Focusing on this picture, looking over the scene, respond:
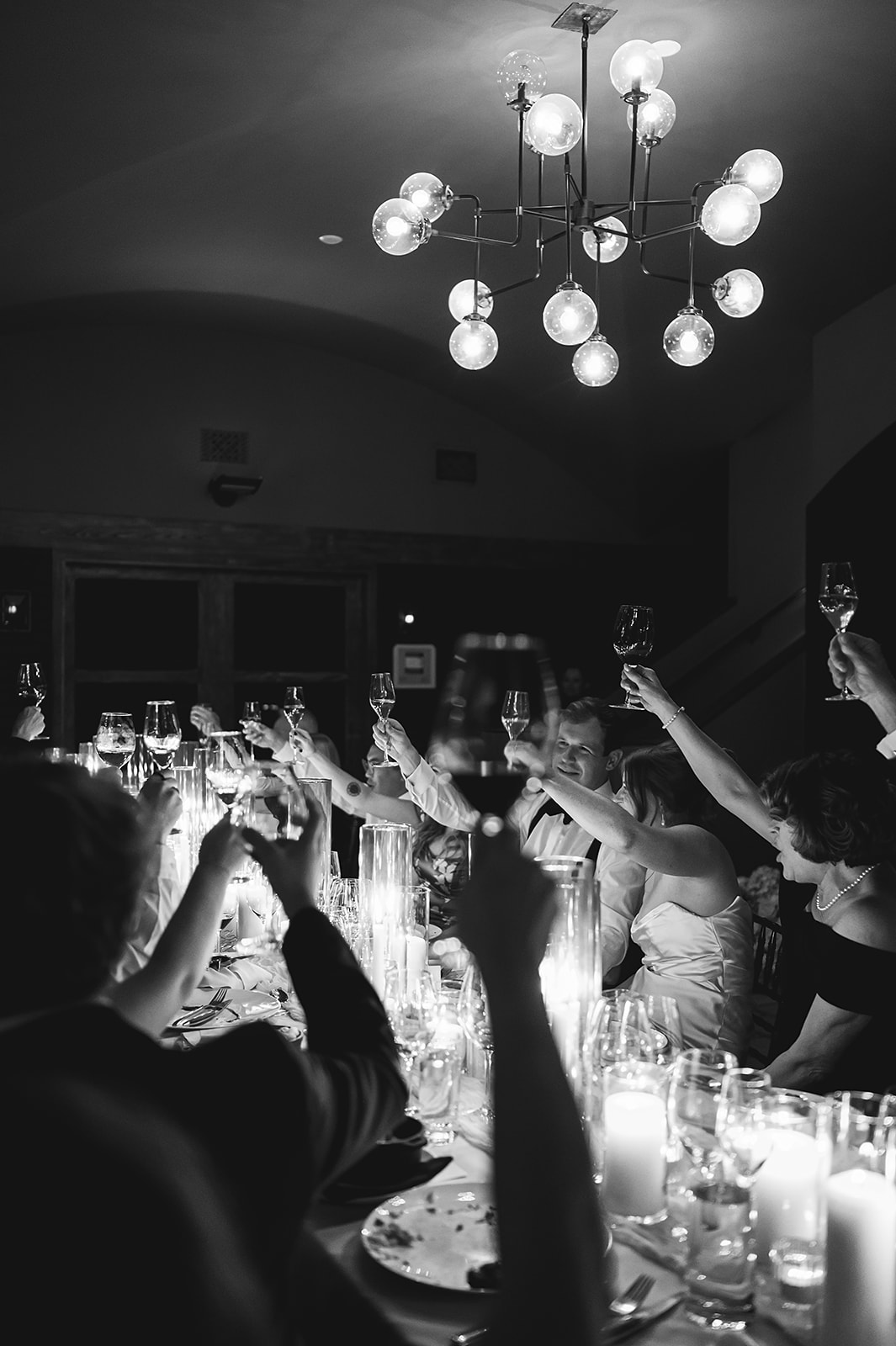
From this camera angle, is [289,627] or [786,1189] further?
[289,627]

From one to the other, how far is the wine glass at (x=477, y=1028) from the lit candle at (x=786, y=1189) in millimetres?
470

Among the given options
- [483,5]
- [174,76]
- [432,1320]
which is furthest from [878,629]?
[432,1320]

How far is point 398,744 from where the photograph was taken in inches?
132

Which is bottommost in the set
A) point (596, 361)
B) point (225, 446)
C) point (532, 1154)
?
point (532, 1154)

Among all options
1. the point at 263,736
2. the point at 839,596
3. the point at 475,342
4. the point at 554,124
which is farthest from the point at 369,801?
the point at 554,124

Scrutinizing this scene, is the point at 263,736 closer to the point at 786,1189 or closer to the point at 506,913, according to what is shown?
the point at 786,1189

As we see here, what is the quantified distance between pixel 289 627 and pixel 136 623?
0.98 m

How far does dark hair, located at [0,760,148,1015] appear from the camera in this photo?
0.85 m

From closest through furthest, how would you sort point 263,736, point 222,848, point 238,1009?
point 222,848, point 238,1009, point 263,736

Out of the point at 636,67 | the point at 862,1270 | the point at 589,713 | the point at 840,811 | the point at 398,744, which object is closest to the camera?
the point at 862,1270

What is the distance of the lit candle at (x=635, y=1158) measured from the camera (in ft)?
4.39

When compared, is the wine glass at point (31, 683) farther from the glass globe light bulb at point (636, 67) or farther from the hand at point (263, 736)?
the glass globe light bulb at point (636, 67)

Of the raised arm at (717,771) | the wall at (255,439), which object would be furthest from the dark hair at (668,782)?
the wall at (255,439)

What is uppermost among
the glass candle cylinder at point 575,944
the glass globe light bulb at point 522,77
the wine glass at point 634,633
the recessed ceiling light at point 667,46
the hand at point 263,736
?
the recessed ceiling light at point 667,46
